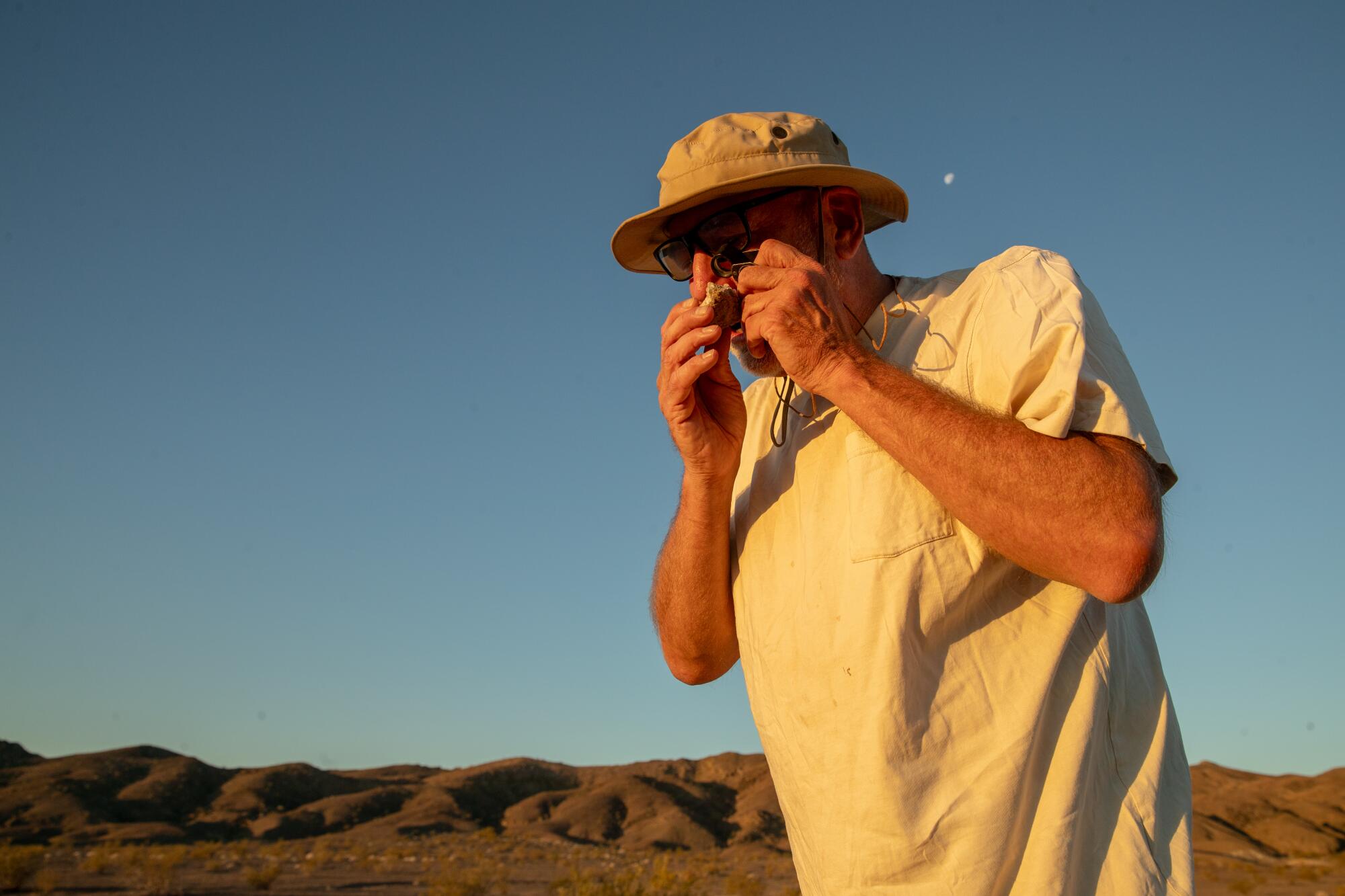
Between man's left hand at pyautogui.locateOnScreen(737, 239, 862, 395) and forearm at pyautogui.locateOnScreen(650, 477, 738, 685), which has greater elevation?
man's left hand at pyautogui.locateOnScreen(737, 239, 862, 395)

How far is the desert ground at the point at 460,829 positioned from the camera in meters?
24.5

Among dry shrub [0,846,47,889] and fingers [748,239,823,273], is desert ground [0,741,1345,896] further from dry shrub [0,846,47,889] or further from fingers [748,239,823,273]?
fingers [748,239,823,273]

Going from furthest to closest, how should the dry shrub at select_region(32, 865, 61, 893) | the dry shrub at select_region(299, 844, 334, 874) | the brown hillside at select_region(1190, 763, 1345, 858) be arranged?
the brown hillside at select_region(1190, 763, 1345, 858), the dry shrub at select_region(299, 844, 334, 874), the dry shrub at select_region(32, 865, 61, 893)

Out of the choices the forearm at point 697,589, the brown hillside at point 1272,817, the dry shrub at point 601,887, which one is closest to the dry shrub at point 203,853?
the dry shrub at point 601,887

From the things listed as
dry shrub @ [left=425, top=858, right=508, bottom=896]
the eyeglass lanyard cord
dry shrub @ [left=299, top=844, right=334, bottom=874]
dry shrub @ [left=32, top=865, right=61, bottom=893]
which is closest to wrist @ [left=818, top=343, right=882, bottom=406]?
the eyeglass lanyard cord

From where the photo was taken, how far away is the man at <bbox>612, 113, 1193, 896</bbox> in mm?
1762

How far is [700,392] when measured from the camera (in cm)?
251

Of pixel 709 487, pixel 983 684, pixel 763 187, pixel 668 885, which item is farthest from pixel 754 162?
pixel 668 885

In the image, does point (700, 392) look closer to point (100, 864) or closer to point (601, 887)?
point (601, 887)

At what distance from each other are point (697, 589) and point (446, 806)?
48478 millimetres

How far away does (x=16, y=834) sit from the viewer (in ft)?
118

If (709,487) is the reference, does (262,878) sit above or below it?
below

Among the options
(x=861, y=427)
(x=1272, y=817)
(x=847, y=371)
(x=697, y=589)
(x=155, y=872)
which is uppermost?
(x=847, y=371)

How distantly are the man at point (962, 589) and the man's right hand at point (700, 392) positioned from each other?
13mm
